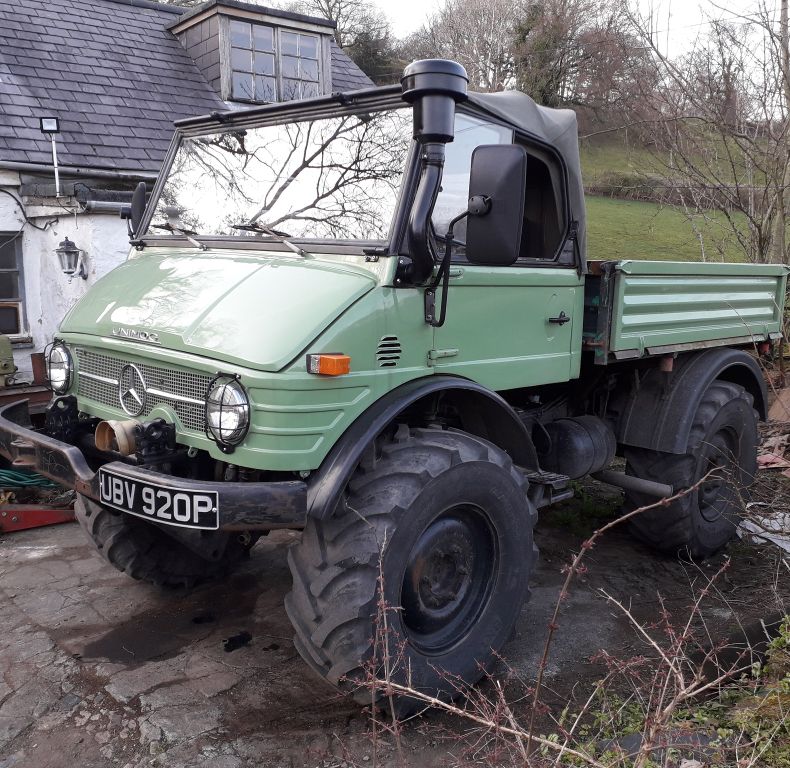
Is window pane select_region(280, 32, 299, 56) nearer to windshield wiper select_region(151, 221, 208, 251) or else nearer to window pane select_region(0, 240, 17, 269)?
window pane select_region(0, 240, 17, 269)

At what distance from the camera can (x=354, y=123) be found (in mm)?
3424

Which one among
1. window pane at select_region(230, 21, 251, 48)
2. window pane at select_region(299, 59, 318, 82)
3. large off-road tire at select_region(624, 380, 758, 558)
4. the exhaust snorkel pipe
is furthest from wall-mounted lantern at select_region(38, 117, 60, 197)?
large off-road tire at select_region(624, 380, 758, 558)

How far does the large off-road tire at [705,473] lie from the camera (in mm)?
4691

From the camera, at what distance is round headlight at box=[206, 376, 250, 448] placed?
2729 mm

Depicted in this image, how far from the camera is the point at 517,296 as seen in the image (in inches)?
143

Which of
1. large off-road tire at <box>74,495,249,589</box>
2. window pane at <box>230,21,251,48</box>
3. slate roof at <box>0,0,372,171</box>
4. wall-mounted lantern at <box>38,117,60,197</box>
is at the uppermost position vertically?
window pane at <box>230,21,251,48</box>

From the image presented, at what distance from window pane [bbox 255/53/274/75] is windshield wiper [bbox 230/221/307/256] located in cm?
1009

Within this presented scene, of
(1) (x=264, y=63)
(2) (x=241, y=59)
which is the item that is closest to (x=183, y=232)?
(2) (x=241, y=59)

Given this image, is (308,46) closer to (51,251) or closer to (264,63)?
(264,63)

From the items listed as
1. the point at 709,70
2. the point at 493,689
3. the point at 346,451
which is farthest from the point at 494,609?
the point at 709,70

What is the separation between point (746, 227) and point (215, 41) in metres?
8.38

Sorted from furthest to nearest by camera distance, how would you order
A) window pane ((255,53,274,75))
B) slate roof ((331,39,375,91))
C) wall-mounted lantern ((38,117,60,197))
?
slate roof ((331,39,375,91)), window pane ((255,53,274,75)), wall-mounted lantern ((38,117,60,197))

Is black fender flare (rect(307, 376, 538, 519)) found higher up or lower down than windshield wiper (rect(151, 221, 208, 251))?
lower down

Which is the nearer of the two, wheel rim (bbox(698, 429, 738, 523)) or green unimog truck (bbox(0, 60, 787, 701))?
green unimog truck (bbox(0, 60, 787, 701))
